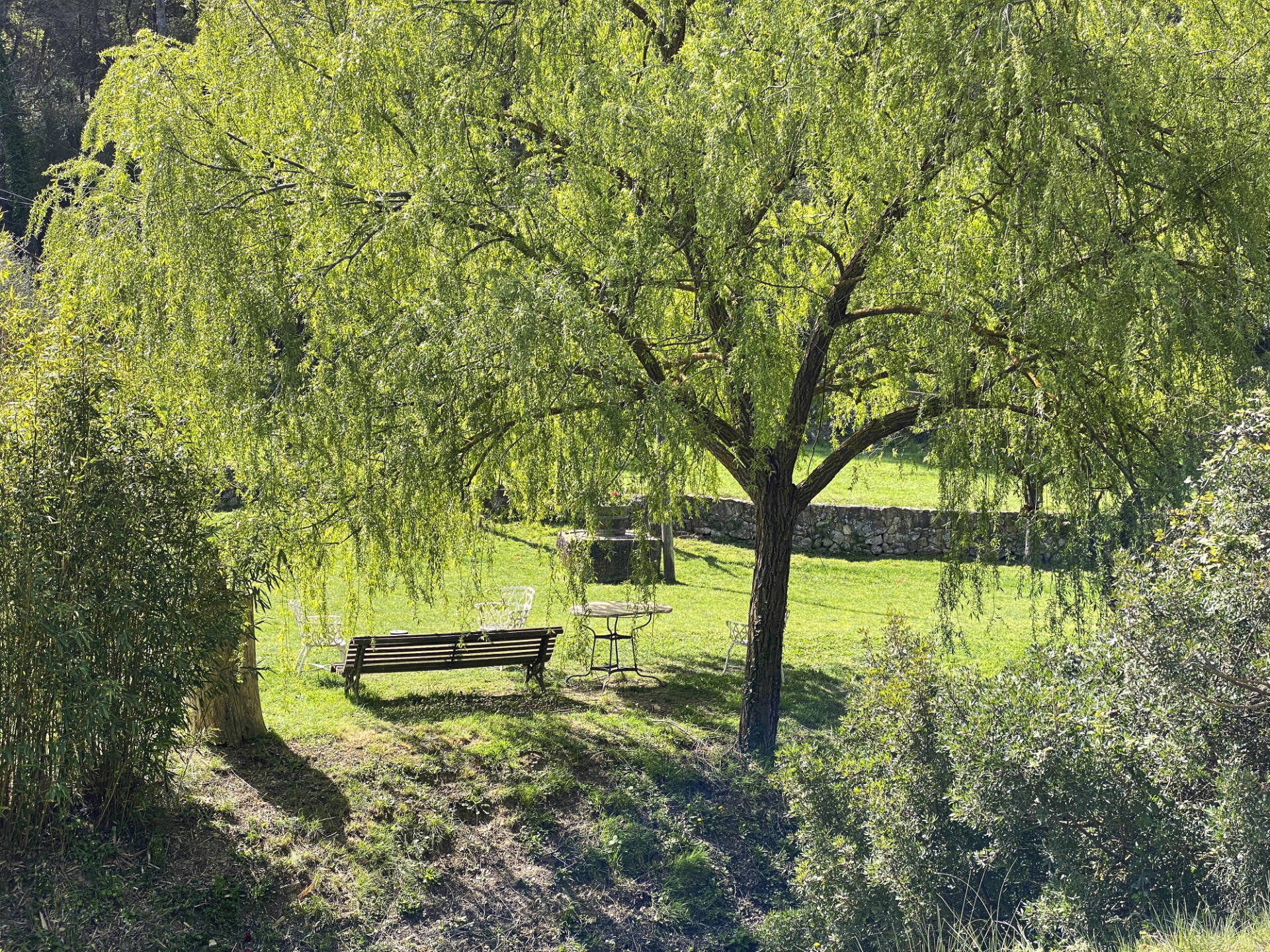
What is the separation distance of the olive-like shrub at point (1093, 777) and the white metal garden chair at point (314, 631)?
3.63 metres

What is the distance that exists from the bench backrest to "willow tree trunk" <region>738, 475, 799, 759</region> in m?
2.06

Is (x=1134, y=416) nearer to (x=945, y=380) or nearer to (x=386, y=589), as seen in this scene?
(x=945, y=380)

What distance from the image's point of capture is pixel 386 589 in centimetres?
803

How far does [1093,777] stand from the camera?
17.5 ft

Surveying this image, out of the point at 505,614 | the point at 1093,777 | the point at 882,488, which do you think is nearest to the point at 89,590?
the point at 505,614

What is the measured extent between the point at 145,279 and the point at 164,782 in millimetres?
3378

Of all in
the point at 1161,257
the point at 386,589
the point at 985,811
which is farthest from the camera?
the point at 386,589

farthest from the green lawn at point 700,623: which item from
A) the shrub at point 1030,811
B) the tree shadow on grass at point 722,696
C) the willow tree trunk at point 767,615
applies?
the shrub at point 1030,811

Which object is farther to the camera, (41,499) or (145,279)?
(145,279)

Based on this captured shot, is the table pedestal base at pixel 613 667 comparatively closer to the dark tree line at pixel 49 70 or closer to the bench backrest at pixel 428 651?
the bench backrest at pixel 428 651

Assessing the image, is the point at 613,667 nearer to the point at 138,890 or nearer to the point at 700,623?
the point at 700,623

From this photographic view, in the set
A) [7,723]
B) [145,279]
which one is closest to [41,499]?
[7,723]

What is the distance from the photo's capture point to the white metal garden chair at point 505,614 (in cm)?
1059

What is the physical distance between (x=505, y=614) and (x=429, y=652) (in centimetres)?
198
